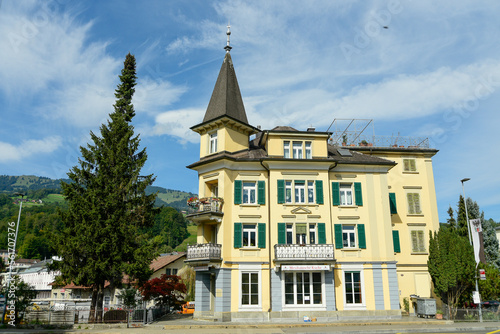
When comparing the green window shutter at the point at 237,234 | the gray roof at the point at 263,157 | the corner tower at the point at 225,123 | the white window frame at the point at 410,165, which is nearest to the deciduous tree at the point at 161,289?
the green window shutter at the point at 237,234

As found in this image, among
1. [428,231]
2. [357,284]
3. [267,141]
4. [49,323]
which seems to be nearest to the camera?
[49,323]

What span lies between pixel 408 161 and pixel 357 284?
1388cm

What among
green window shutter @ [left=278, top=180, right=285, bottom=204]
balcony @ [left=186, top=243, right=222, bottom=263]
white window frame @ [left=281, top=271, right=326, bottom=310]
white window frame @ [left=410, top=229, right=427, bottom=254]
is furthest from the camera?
white window frame @ [left=410, top=229, right=427, bottom=254]

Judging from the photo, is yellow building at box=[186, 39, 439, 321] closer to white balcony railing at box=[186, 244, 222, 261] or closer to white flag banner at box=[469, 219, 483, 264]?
white balcony railing at box=[186, 244, 222, 261]

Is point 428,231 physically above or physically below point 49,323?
above

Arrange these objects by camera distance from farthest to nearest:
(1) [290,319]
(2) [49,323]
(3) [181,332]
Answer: (1) [290,319] < (2) [49,323] < (3) [181,332]

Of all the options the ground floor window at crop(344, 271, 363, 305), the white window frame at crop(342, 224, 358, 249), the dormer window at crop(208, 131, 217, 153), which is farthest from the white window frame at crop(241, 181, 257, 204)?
the ground floor window at crop(344, 271, 363, 305)

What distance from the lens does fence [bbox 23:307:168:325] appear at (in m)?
25.0

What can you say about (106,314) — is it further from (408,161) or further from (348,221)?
(408,161)

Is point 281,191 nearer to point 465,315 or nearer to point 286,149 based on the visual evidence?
point 286,149

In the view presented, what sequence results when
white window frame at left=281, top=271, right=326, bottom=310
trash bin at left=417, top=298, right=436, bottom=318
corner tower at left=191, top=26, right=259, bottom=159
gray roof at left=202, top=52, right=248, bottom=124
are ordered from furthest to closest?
1. gray roof at left=202, top=52, right=248, bottom=124
2. corner tower at left=191, top=26, right=259, bottom=159
3. trash bin at left=417, top=298, right=436, bottom=318
4. white window frame at left=281, top=271, right=326, bottom=310

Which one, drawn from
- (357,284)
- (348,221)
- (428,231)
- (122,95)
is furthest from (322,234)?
(122,95)

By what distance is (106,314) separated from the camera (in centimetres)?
2650

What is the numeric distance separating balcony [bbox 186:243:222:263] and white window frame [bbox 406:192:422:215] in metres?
18.4
